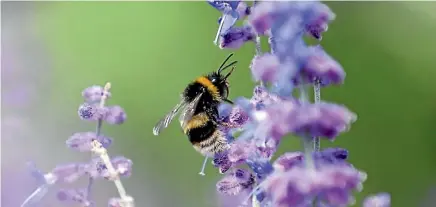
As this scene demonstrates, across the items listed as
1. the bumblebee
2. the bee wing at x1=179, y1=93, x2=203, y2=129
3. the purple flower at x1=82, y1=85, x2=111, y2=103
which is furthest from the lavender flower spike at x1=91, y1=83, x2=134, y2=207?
the bee wing at x1=179, y1=93, x2=203, y2=129

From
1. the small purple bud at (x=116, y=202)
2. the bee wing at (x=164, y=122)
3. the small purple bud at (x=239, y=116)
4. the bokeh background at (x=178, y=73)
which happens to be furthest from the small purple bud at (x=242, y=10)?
the bokeh background at (x=178, y=73)

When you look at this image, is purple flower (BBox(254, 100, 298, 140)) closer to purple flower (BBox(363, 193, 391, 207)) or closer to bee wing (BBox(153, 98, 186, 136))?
purple flower (BBox(363, 193, 391, 207))

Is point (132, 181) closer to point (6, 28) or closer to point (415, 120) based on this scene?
point (6, 28)

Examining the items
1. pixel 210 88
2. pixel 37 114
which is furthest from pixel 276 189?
pixel 37 114

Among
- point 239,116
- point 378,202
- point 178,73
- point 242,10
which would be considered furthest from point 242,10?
point 178,73

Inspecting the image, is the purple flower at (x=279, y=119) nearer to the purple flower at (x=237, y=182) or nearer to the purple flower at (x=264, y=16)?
the purple flower at (x=264, y=16)

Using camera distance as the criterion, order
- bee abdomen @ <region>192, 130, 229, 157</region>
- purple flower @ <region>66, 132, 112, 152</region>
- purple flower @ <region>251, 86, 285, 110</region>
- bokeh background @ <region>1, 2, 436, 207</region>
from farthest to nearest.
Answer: bokeh background @ <region>1, 2, 436, 207</region>
bee abdomen @ <region>192, 130, 229, 157</region>
purple flower @ <region>66, 132, 112, 152</region>
purple flower @ <region>251, 86, 285, 110</region>

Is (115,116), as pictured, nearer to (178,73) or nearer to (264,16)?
(264,16)
